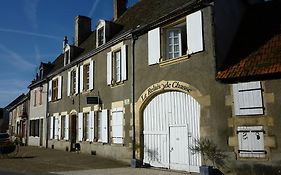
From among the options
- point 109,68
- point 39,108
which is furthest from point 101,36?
point 39,108

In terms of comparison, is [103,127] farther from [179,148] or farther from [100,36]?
[179,148]

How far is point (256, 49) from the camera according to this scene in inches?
429

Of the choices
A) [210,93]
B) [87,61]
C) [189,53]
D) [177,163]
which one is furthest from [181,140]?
[87,61]

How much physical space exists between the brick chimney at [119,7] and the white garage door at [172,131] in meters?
9.90

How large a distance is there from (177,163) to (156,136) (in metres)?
1.55

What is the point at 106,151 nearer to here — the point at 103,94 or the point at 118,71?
the point at 103,94

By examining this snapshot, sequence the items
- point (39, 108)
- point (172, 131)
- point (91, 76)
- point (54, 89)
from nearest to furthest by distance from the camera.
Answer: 1. point (172, 131)
2. point (91, 76)
3. point (54, 89)
4. point (39, 108)

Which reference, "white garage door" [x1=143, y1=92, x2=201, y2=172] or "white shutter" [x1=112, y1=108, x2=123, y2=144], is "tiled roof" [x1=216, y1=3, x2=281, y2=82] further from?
"white shutter" [x1=112, y1=108, x2=123, y2=144]

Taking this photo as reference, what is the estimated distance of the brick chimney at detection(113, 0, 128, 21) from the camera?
21.4m

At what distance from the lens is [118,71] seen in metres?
15.8

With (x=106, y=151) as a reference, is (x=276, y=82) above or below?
above

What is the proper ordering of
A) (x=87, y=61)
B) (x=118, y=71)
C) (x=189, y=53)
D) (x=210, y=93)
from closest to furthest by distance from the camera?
(x=210, y=93)
(x=189, y=53)
(x=118, y=71)
(x=87, y=61)

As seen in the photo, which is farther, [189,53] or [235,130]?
[189,53]

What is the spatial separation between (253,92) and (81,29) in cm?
1678
